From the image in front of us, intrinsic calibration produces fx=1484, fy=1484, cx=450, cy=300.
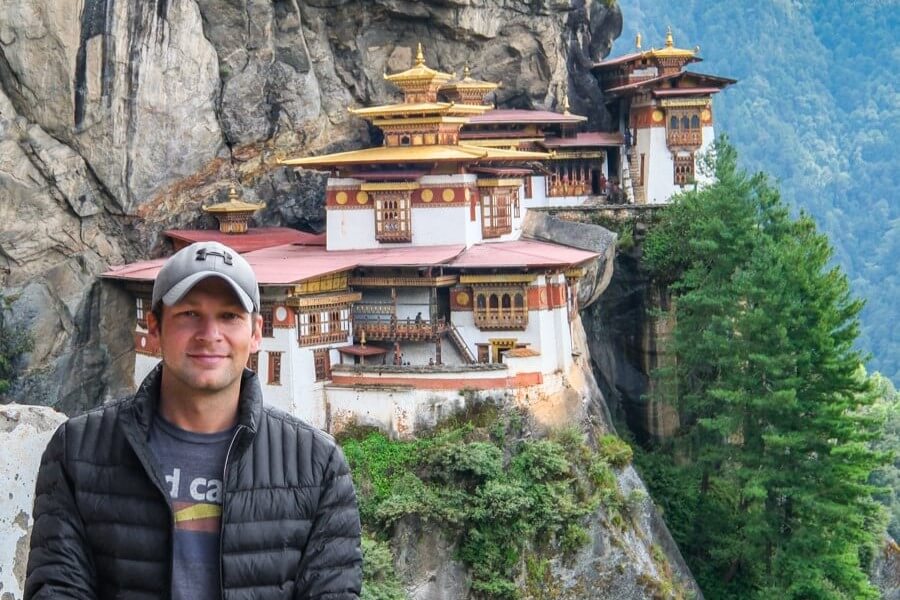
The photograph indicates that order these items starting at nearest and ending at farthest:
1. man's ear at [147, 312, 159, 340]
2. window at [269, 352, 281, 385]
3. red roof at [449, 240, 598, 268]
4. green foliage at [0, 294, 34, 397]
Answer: man's ear at [147, 312, 159, 340] → window at [269, 352, 281, 385] → red roof at [449, 240, 598, 268] → green foliage at [0, 294, 34, 397]

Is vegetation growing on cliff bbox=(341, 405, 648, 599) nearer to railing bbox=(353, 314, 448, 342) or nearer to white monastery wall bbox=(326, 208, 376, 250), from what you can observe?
railing bbox=(353, 314, 448, 342)

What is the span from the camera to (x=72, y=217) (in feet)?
121

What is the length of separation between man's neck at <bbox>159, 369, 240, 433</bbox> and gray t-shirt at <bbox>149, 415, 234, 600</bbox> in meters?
0.11

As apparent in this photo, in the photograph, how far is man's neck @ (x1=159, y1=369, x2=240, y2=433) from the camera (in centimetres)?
595

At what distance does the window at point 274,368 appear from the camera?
32.3m

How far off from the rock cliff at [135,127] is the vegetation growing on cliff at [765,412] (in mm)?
11340

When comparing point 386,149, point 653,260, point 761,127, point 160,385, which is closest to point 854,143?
point 761,127

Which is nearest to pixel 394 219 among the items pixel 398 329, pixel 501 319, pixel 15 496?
pixel 398 329

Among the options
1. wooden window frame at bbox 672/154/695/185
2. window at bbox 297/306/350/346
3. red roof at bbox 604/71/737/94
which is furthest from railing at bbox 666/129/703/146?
window at bbox 297/306/350/346

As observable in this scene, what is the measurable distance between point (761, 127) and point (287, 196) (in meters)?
76.4

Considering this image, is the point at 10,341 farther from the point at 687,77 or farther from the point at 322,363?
the point at 687,77

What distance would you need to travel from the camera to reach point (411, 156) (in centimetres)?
3556

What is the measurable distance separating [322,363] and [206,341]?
27226 mm

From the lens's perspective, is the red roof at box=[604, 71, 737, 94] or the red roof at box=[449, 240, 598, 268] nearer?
the red roof at box=[449, 240, 598, 268]
